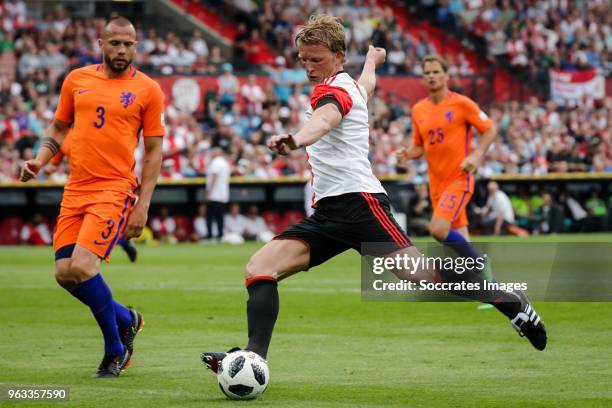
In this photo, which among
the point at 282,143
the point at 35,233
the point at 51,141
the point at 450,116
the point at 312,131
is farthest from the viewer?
the point at 35,233

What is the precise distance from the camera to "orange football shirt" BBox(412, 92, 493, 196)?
1280cm

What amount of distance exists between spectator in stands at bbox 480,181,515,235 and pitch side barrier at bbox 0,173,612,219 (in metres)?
0.52

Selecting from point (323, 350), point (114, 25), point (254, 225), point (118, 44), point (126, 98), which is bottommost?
point (254, 225)

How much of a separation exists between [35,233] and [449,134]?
15.7 m

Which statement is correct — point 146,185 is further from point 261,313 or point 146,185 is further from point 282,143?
point 282,143

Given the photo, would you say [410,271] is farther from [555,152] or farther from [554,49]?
[554,49]

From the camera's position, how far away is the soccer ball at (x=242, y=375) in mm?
6973

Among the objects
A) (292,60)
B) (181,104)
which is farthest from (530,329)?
(292,60)

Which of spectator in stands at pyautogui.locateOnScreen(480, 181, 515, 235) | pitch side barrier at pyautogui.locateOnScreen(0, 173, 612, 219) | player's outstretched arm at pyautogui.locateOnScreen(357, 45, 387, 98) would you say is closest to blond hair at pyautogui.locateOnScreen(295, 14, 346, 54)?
player's outstretched arm at pyautogui.locateOnScreen(357, 45, 387, 98)

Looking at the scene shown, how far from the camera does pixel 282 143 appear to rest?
21.0 feet

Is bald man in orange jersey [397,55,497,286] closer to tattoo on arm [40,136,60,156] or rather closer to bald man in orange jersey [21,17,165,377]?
bald man in orange jersey [21,17,165,377]

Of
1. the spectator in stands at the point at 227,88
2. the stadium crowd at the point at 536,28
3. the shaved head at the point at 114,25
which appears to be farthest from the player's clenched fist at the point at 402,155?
the stadium crowd at the point at 536,28

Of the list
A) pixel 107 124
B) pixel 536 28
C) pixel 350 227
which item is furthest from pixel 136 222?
pixel 536 28

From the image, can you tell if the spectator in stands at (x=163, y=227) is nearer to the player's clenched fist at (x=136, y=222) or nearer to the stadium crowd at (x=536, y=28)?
the stadium crowd at (x=536, y=28)
